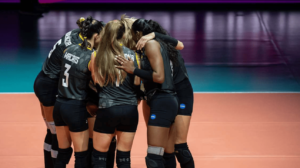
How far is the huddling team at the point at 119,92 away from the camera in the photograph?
411cm

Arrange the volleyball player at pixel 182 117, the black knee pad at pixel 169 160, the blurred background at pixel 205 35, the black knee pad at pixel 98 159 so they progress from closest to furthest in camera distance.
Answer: the black knee pad at pixel 98 159, the volleyball player at pixel 182 117, the black knee pad at pixel 169 160, the blurred background at pixel 205 35

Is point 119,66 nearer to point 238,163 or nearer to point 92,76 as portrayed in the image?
point 92,76

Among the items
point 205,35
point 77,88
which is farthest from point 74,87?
point 205,35

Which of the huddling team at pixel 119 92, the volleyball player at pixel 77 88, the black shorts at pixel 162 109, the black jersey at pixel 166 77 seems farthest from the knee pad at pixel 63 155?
the black jersey at pixel 166 77

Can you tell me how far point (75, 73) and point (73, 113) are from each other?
402mm

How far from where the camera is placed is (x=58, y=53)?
4684 mm

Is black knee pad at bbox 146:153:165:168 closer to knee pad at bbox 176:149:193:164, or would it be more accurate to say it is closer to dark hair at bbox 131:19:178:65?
knee pad at bbox 176:149:193:164

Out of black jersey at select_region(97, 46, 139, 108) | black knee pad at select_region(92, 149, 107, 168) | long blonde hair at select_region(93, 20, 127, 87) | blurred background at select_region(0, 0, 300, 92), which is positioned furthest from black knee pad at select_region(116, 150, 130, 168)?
blurred background at select_region(0, 0, 300, 92)

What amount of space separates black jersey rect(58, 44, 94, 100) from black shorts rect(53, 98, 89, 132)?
61mm

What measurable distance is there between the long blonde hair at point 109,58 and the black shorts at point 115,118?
0.84 feet

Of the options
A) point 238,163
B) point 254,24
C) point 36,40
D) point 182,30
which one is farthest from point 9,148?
point 254,24

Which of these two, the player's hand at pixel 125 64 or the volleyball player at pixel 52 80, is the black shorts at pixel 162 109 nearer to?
the player's hand at pixel 125 64

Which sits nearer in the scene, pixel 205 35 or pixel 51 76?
pixel 51 76

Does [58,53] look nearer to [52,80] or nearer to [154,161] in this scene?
[52,80]
